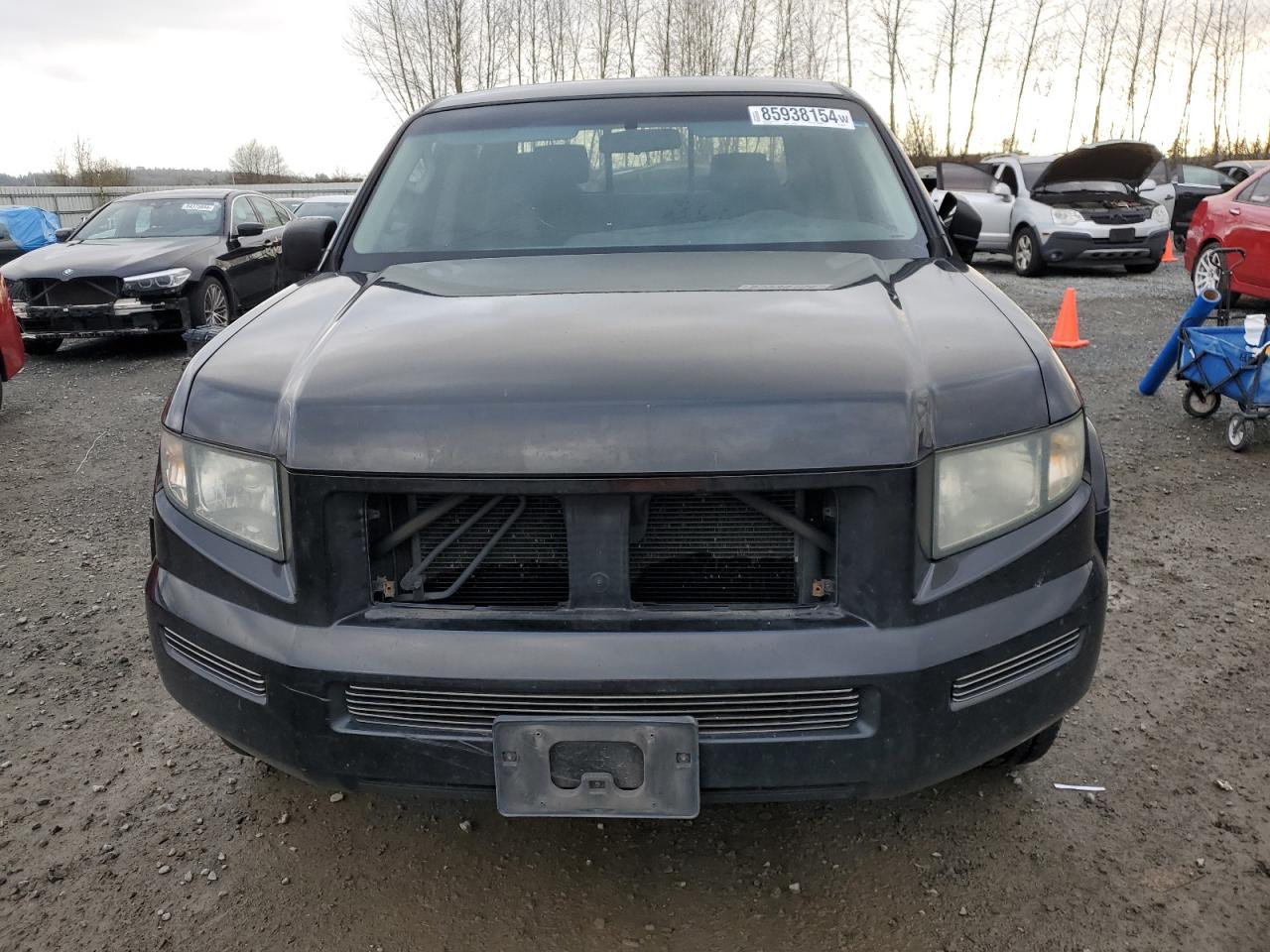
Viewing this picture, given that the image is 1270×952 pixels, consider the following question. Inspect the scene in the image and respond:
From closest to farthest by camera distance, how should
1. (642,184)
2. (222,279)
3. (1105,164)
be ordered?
(642,184) < (222,279) < (1105,164)

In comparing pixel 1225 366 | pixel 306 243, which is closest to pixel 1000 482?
pixel 306 243

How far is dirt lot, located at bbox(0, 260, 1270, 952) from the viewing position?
2.19 metres

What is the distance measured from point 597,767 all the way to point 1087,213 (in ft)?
45.8

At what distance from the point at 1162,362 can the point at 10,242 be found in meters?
16.0

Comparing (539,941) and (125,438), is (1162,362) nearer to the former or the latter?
(539,941)

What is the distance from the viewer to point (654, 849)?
8.07 feet

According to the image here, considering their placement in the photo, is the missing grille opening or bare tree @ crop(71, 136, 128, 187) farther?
bare tree @ crop(71, 136, 128, 187)

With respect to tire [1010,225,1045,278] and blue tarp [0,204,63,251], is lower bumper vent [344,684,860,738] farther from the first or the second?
→ blue tarp [0,204,63,251]

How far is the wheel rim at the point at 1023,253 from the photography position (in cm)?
1420

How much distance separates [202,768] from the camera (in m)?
2.82

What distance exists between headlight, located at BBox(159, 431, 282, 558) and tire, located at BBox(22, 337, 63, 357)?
370 inches

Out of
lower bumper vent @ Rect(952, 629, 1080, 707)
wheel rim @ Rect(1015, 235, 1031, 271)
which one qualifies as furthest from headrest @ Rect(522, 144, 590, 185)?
wheel rim @ Rect(1015, 235, 1031, 271)

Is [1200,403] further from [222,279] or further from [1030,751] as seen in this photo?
[222,279]

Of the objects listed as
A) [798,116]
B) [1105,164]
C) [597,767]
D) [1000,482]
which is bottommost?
[597,767]
